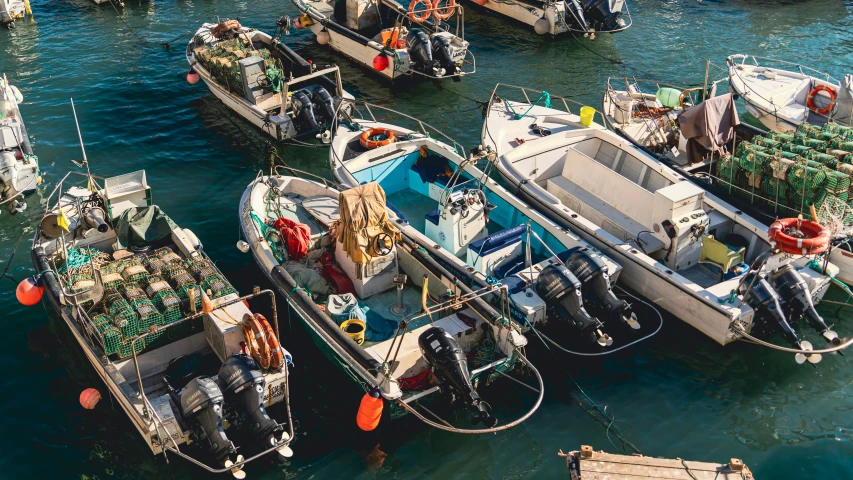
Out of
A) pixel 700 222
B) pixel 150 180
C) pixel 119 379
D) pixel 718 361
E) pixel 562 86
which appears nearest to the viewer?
pixel 119 379

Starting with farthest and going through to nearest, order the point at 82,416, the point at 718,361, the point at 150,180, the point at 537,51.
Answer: the point at 537,51 → the point at 150,180 → the point at 718,361 → the point at 82,416

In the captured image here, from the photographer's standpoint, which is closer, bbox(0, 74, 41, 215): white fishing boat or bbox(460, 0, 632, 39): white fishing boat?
bbox(0, 74, 41, 215): white fishing boat

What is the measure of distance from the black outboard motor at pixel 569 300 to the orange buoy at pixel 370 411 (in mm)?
4356

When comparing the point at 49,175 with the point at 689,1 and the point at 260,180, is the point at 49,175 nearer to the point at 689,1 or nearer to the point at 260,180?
the point at 260,180

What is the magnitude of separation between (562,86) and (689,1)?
10852mm

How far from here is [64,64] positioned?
94.4ft

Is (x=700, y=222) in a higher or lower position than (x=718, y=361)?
higher

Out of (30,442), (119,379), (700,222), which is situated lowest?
(30,442)

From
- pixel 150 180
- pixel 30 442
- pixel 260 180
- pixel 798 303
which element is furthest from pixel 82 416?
pixel 798 303

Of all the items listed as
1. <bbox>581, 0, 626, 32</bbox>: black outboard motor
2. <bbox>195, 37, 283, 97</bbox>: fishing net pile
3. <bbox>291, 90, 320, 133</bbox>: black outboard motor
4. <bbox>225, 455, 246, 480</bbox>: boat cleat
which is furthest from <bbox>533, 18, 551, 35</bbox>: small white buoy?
<bbox>225, 455, 246, 480</bbox>: boat cleat

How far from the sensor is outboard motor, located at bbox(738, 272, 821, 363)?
1535 centimetres

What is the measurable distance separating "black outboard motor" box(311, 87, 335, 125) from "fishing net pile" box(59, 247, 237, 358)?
8.13m

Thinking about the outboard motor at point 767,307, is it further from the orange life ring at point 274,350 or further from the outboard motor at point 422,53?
the outboard motor at point 422,53

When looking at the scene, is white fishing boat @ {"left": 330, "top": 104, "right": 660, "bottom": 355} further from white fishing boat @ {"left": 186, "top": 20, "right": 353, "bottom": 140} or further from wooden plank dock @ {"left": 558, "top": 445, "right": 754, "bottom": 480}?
wooden plank dock @ {"left": 558, "top": 445, "right": 754, "bottom": 480}
